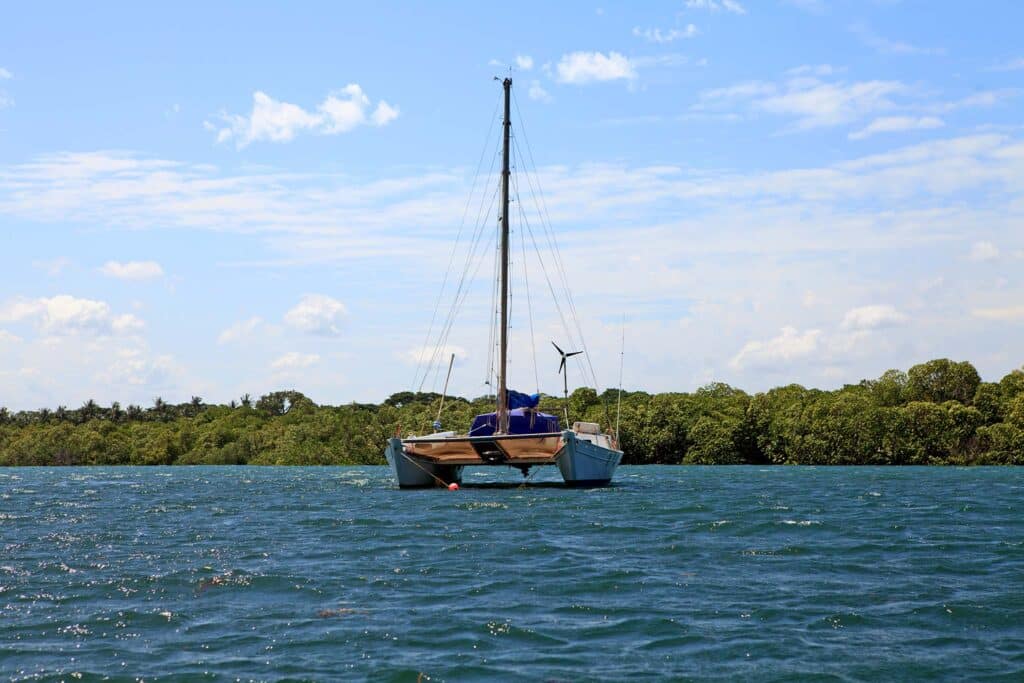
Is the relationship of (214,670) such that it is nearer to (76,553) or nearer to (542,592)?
(542,592)

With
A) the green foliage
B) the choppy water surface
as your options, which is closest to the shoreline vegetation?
the green foliage

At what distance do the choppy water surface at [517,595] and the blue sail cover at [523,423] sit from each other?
564 inches

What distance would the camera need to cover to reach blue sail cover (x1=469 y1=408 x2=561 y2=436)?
54.3 m

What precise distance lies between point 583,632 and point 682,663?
236 cm

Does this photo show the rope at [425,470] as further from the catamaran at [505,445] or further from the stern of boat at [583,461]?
the stern of boat at [583,461]

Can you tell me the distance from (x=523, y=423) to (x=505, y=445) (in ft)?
17.7

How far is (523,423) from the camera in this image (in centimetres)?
5438

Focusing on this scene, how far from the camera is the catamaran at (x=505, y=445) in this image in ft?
162

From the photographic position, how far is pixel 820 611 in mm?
19422

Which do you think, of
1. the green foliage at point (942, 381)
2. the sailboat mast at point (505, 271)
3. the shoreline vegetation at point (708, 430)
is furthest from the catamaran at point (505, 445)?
the green foliage at point (942, 381)

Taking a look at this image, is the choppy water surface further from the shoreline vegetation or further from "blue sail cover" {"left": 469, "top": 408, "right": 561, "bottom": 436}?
the shoreline vegetation

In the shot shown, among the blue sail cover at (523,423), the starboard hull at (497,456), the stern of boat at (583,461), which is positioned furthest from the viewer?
the blue sail cover at (523,423)

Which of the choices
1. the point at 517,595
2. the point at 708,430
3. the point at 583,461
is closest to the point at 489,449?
the point at 583,461

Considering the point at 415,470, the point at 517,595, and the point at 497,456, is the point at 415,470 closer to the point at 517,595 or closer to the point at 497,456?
the point at 497,456
